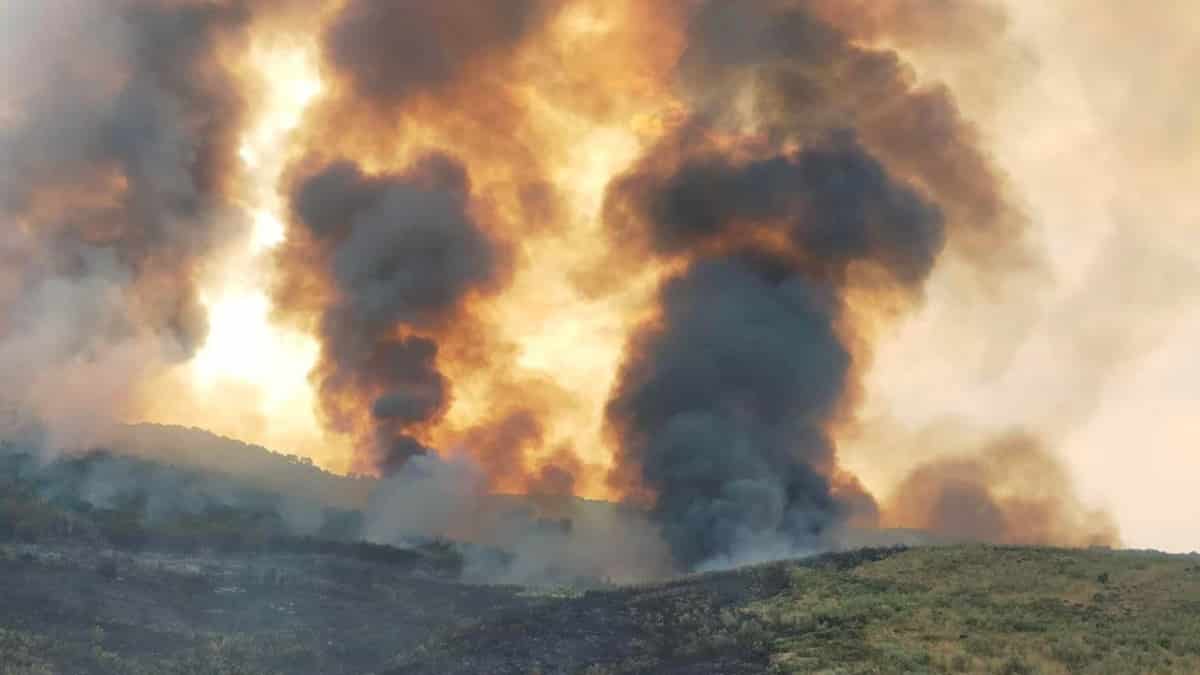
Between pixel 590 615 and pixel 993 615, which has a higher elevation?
pixel 993 615

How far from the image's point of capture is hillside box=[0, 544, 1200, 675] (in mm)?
33125

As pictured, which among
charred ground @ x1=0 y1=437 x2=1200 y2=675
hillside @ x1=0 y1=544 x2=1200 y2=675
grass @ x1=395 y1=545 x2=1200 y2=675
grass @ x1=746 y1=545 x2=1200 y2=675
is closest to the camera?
grass @ x1=746 y1=545 x2=1200 y2=675

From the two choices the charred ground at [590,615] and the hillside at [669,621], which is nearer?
the hillside at [669,621]

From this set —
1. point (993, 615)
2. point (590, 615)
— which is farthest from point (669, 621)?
point (993, 615)

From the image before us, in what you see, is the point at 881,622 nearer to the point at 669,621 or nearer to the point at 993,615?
the point at 993,615

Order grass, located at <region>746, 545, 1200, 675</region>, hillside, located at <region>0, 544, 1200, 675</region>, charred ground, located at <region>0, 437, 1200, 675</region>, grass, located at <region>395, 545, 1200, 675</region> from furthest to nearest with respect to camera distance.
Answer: charred ground, located at <region>0, 437, 1200, 675</region>
hillside, located at <region>0, 544, 1200, 675</region>
grass, located at <region>395, 545, 1200, 675</region>
grass, located at <region>746, 545, 1200, 675</region>

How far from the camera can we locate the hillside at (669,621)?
109ft

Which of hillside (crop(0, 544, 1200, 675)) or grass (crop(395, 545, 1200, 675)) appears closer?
grass (crop(395, 545, 1200, 675))

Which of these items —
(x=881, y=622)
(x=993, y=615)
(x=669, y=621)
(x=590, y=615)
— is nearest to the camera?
(x=993, y=615)

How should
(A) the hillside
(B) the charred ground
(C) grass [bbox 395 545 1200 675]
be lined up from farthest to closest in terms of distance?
(B) the charred ground
(A) the hillside
(C) grass [bbox 395 545 1200 675]

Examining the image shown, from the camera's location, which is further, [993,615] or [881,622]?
[881,622]

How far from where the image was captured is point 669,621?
41.6 metres

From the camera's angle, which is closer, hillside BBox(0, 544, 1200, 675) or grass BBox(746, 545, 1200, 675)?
grass BBox(746, 545, 1200, 675)

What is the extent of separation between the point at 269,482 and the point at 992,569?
71.3m
